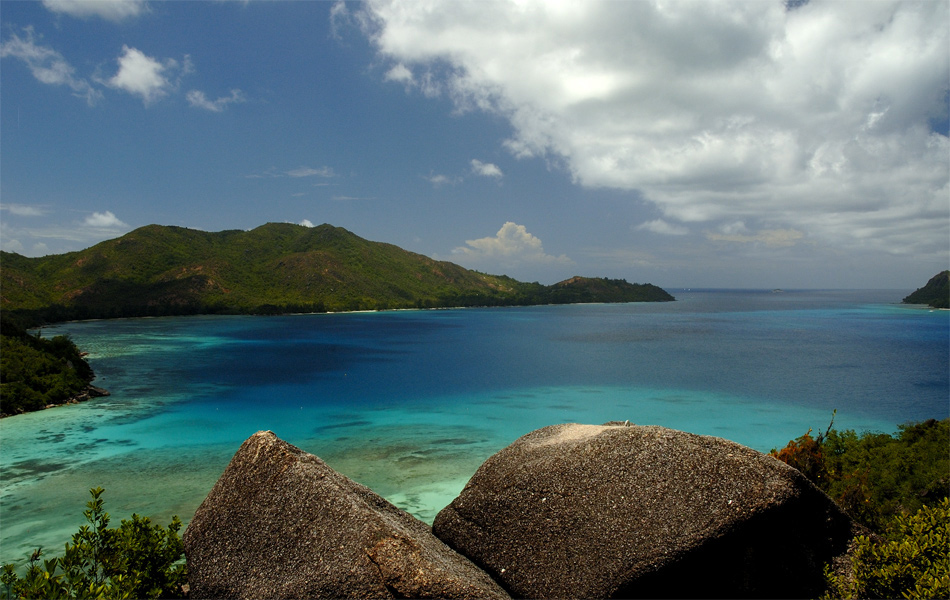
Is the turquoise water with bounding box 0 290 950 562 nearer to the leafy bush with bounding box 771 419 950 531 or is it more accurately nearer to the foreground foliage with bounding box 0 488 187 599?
the leafy bush with bounding box 771 419 950 531

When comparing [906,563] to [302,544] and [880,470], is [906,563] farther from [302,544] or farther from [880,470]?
[880,470]

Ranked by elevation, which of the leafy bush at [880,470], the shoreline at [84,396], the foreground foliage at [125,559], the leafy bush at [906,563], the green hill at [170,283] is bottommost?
the shoreline at [84,396]

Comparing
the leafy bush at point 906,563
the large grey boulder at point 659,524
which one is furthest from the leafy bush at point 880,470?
the large grey boulder at point 659,524

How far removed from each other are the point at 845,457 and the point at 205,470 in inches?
1042

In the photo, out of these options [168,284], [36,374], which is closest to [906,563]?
[36,374]

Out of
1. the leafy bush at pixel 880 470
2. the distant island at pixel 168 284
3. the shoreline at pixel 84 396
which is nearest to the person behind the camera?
the leafy bush at pixel 880 470

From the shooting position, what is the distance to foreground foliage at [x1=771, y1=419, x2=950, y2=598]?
5.44 metres

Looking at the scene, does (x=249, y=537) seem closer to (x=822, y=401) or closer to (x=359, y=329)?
(x=822, y=401)

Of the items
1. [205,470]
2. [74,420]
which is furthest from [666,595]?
[74,420]

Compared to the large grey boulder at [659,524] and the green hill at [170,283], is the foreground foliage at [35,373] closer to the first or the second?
the large grey boulder at [659,524]

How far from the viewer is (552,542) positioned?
701 cm

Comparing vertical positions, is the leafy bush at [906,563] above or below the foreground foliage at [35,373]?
above

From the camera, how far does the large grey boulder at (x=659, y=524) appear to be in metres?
6.23

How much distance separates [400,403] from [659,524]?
117ft
